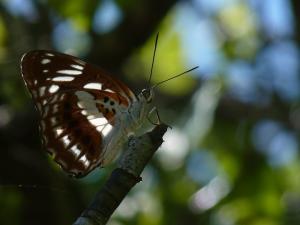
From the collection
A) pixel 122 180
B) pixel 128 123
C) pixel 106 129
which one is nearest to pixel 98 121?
pixel 106 129

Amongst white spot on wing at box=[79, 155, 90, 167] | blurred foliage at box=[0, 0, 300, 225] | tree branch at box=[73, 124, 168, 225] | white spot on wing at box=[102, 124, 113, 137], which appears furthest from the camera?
blurred foliage at box=[0, 0, 300, 225]

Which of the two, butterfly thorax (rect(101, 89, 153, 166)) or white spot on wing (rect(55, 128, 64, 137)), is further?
white spot on wing (rect(55, 128, 64, 137))

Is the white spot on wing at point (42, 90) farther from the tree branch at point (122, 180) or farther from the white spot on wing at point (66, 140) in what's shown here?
the tree branch at point (122, 180)

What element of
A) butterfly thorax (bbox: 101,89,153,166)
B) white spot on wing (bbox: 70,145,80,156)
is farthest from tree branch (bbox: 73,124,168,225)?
white spot on wing (bbox: 70,145,80,156)

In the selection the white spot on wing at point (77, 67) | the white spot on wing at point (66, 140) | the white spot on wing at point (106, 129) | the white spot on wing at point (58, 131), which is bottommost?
the white spot on wing at point (66, 140)

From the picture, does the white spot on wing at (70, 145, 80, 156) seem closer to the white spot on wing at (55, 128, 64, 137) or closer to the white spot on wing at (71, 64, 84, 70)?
the white spot on wing at (55, 128, 64, 137)

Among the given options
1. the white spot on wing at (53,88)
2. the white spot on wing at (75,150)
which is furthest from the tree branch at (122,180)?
the white spot on wing at (53,88)
